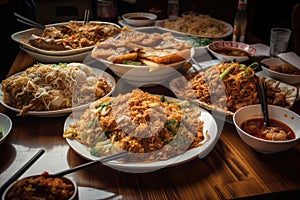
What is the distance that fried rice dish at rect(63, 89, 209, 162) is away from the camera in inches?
46.2

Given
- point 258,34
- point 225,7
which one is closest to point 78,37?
point 225,7

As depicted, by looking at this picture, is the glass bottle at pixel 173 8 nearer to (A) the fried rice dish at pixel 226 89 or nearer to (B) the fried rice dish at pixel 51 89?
(A) the fried rice dish at pixel 226 89

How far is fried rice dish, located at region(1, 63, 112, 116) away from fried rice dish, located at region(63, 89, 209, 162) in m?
0.17

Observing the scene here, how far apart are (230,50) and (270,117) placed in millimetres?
912

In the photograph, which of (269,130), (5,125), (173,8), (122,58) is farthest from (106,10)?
(269,130)

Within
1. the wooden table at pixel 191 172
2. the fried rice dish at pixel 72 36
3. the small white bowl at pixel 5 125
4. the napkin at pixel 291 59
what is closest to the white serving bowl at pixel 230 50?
the napkin at pixel 291 59

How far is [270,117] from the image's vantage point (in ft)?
4.55

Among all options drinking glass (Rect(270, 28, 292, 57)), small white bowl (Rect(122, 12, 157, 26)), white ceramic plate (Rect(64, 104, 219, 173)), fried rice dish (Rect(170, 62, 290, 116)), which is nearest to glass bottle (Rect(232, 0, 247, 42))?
drinking glass (Rect(270, 28, 292, 57))

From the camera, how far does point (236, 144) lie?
4.36 feet

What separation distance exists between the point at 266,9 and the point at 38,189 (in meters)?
4.24

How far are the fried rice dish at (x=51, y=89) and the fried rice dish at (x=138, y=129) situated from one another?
0.57 ft

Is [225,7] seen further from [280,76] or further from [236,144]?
[236,144]

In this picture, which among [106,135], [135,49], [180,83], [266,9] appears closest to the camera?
[106,135]

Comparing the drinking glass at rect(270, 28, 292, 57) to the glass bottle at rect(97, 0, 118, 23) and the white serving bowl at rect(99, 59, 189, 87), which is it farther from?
the glass bottle at rect(97, 0, 118, 23)
